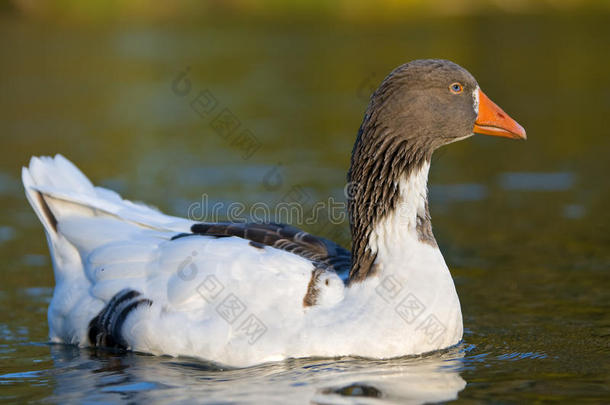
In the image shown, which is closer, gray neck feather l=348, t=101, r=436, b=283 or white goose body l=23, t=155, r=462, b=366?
white goose body l=23, t=155, r=462, b=366

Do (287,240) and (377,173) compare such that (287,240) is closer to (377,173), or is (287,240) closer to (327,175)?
(377,173)

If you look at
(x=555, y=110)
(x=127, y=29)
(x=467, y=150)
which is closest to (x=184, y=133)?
(x=467, y=150)

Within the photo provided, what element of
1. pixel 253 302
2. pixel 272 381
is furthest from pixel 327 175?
pixel 272 381

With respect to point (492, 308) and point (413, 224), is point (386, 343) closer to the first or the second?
point (413, 224)

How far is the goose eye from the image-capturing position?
852cm

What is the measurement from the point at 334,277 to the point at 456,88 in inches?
80.6

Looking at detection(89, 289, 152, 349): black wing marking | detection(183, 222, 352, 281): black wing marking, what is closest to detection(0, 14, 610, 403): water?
detection(89, 289, 152, 349): black wing marking

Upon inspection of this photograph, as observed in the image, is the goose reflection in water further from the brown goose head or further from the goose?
the brown goose head

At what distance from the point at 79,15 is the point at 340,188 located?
41.5 metres

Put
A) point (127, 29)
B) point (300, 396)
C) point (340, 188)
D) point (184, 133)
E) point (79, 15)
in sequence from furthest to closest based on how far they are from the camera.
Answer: point (79, 15)
point (127, 29)
point (184, 133)
point (340, 188)
point (300, 396)

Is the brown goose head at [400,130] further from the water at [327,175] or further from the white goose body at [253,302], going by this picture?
the water at [327,175]

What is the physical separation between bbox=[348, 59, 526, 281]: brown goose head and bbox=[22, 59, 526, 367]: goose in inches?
0.4

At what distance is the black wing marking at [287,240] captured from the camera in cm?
889

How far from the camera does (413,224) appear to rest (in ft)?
27.5
